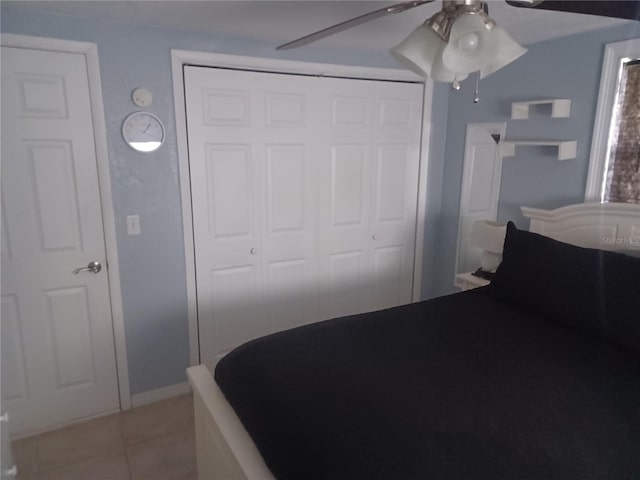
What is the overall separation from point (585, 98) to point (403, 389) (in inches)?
77.2

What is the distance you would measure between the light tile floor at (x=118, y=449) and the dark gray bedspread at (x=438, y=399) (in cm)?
75


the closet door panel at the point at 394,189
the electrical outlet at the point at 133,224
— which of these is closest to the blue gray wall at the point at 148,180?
the electrical outlet at the point at 133,224

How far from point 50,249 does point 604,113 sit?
297 centimetres

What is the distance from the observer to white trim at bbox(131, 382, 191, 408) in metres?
2.61

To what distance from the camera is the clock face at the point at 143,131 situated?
2.29 m

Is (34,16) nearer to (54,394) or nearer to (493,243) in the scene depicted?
(54,394)

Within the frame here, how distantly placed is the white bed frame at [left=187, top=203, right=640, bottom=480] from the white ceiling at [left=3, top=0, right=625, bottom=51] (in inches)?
37.9

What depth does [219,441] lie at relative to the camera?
1641mm

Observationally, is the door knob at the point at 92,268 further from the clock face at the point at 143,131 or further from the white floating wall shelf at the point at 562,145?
the white floating wall shelf at the point at 562,145

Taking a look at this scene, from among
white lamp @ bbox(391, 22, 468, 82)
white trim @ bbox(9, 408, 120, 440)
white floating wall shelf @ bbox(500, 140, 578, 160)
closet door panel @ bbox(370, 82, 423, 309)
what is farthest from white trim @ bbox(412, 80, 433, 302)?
white trim @ bbox(9, 408, 120, 440)

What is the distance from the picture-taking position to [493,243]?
2701mm

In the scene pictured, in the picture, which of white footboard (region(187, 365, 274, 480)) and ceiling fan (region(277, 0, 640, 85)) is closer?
ceiling fan (region(277, 0, 640, 85))

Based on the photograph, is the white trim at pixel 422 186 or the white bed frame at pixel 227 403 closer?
the white bed frame at pixel 227 403

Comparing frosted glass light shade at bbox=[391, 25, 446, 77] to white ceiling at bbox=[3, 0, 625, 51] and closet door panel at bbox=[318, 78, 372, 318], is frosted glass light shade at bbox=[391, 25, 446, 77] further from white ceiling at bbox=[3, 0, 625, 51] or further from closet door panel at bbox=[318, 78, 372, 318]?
closet door panel at bbox=[318, 78, 372, 318]
